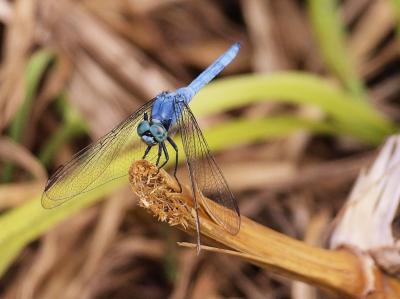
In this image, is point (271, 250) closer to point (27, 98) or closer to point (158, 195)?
point (158, 195)

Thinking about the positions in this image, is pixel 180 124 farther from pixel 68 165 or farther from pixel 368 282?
pixel 368 282

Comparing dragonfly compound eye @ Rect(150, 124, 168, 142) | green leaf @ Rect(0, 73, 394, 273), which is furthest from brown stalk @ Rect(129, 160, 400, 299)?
green leaf @ Rect(0, 73, 394, 273)

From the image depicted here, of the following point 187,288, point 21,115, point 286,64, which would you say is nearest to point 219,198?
point 187,288

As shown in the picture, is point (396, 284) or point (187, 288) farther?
point (187, 288)

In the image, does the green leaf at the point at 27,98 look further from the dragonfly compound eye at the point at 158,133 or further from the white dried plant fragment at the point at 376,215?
the white dried plant fragment at the point at 376,215

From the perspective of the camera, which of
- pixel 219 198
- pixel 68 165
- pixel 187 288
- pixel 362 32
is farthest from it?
pixel 362 32

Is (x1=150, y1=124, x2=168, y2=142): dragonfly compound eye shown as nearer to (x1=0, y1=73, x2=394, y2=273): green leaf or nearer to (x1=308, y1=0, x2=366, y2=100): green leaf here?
(x1=0, y1=73, x2=394, y2=273): green leaf

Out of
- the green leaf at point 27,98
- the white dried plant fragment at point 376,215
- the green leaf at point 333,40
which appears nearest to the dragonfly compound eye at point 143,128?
the white dried plant fragment at point 376,215

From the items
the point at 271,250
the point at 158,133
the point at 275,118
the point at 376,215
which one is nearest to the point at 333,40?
the point at 275,118
